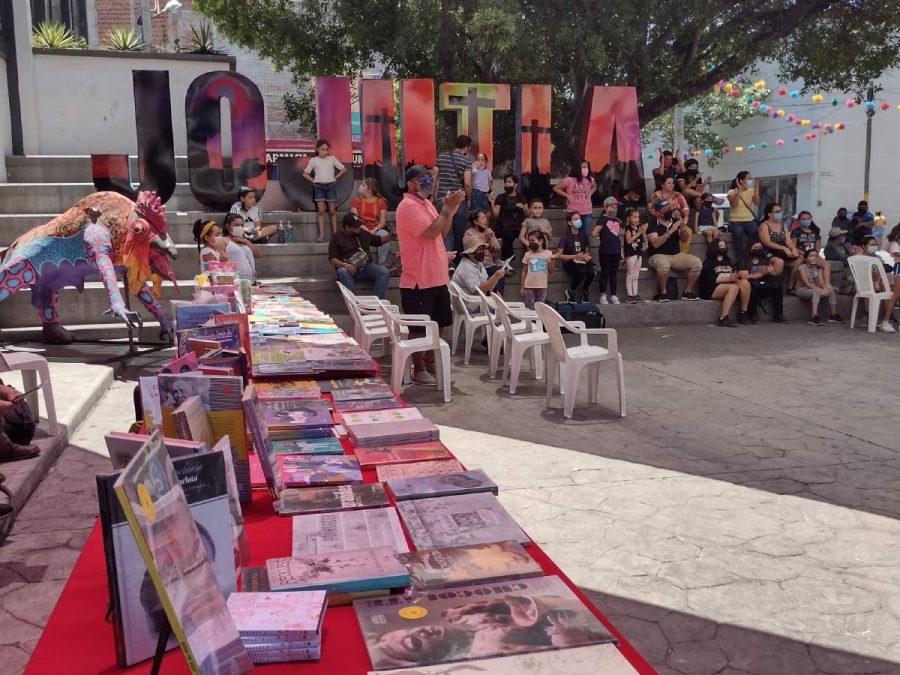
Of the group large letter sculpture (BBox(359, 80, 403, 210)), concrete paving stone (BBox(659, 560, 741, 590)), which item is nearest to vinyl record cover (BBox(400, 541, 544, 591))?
concrete paving stone (BBox(659, 560, 741, 590))

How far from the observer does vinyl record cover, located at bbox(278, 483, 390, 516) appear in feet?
7.47

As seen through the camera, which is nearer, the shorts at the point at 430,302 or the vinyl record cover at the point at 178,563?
the vinyl record cover at the point at 178,563

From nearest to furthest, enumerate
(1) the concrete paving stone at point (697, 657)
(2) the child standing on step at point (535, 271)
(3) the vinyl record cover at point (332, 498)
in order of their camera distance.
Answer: (3) the vinyl record cover at point (332, 498)
(1) the concrete paving stone at point (697, 657)
(2) the child standing on step at point (535, 271)

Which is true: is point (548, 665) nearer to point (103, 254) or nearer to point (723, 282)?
point (103, 254)

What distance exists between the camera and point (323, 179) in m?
12.2

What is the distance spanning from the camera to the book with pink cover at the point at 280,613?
1.52 meters

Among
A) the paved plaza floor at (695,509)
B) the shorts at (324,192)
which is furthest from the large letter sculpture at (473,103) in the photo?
the paved plaza floor at (695,509)

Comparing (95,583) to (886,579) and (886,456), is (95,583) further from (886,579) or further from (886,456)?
(886,456)

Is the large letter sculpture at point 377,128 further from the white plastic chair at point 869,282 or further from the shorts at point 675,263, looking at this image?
the white plastic chair at point 869,282

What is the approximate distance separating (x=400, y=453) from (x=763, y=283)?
1079 centimetres

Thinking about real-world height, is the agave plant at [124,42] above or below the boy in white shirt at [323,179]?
above

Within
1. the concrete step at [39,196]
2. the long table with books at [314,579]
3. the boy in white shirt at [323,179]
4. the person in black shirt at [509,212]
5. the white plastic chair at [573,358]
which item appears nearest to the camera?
the long table with books at [314,579]

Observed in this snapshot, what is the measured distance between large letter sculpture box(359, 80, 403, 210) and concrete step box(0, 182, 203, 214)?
13.9 ft

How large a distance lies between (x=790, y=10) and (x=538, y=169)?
5.45 meters
